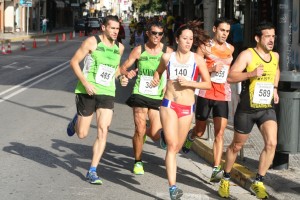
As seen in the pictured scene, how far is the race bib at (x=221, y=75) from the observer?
28.6 ft

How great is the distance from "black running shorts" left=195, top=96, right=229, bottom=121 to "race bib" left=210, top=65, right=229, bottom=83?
0.26m

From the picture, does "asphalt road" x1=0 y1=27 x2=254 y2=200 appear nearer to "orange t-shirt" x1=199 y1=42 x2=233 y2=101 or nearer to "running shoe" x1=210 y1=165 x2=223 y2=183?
"running shoe" x1=210 y1=165 x2=223 y2=183

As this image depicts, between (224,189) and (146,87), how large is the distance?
1.79m

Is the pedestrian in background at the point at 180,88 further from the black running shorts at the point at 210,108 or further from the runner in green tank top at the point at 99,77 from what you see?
the black running shorts at the point at 210,108

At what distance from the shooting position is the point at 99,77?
8516 millimetres

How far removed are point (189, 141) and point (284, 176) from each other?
1543 mm

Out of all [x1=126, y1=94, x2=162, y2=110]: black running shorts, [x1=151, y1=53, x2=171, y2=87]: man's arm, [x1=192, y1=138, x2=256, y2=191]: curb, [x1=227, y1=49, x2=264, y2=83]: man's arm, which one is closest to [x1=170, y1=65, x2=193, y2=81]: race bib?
[x1=151, y1=53, x2=171, y2=87]: man's arm

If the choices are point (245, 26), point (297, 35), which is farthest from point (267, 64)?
point (245, 26)

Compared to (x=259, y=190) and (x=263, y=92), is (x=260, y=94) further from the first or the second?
(x=259, y=190)

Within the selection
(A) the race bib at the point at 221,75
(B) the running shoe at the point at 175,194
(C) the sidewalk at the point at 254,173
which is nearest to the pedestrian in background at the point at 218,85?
(A) the race bib at the point at 221,75

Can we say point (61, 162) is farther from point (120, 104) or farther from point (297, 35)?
point (297, 35)

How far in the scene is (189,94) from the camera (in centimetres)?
760

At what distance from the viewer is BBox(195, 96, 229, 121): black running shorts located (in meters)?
8.77

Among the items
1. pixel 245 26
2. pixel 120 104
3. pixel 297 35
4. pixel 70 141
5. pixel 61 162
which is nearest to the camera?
pixel 61 162
